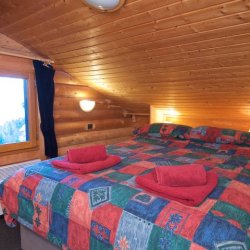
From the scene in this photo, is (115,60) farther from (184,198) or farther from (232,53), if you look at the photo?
(184,198)

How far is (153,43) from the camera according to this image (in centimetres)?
199

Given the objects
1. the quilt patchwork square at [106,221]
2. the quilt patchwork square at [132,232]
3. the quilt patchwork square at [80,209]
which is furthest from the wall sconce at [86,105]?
the quilt patchwork square at [132,232]

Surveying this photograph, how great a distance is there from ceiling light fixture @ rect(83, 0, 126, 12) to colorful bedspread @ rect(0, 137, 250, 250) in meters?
1.21

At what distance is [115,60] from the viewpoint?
96.8 inches

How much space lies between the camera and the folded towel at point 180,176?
4.27 feet

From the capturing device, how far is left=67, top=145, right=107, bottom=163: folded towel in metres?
1.79

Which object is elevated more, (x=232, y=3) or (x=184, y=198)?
(x=232, y=3)

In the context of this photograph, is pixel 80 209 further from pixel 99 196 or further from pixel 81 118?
pixel 81 118

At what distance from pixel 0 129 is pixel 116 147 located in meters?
1.33

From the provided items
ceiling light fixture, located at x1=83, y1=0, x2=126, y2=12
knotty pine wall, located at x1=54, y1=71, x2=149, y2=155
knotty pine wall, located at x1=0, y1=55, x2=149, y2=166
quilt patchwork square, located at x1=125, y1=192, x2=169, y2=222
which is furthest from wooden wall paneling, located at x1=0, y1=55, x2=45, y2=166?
quilt patchwork square, located at x1=125, y1=192, x2=169, y2=222

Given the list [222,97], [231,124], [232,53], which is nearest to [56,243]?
[232,53]

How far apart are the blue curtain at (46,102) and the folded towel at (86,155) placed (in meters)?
1.14

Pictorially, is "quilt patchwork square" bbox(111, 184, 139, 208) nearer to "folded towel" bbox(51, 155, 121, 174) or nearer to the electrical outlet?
"folded towel" bbox(51, 155, 121, 174)

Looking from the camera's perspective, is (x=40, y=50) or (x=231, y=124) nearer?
(x=40, y=50)
